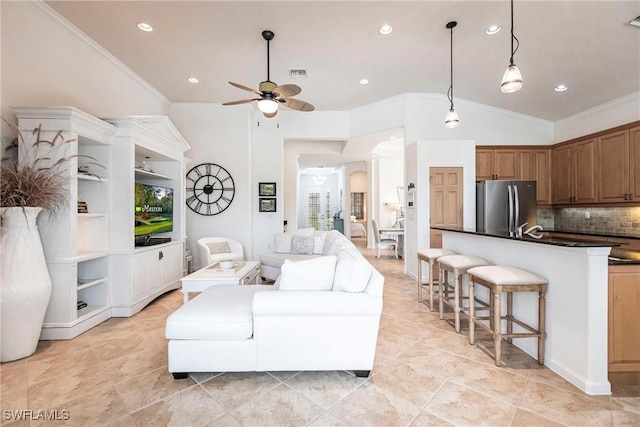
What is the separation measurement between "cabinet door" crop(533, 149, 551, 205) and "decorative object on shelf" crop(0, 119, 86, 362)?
7037mm

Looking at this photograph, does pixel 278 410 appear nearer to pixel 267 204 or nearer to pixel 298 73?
pixel 298 73

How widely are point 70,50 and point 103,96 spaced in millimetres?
602

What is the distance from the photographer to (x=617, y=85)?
3.73 meters

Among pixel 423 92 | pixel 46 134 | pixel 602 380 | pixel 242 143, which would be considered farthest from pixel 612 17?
pixel 46 134

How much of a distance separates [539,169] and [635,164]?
4.47 ft

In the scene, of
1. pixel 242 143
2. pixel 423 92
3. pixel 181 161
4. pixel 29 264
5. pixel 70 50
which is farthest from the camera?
pixel 242 143

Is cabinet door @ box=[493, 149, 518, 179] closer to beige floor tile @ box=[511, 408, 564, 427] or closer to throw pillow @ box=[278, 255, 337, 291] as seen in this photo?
beige floor tile @ box=[511, 408, 564, 427]

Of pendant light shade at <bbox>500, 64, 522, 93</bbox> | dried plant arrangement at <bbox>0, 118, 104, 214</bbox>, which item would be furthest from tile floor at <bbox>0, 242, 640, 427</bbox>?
pendant light shade at <bbox>500, 64, 522, 93</bbox>

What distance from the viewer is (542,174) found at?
4965 millimetres

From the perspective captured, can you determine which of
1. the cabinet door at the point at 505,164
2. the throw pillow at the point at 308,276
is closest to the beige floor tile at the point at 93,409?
the throw pillow at the point at 308,276

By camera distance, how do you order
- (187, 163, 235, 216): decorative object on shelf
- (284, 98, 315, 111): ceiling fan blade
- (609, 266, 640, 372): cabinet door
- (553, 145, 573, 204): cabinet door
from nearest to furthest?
(609, 266, 640, 372): cabinet door, (284, 98, 315, 111): ceiling fan blade, (553, 145, 573, 204): cabinet door, (187, 163, 235, 216): decorative object on shelf

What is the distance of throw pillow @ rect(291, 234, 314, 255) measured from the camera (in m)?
4.80

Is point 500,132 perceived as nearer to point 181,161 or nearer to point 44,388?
point 181,161

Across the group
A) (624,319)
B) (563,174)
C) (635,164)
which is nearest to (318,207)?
(563,174)
